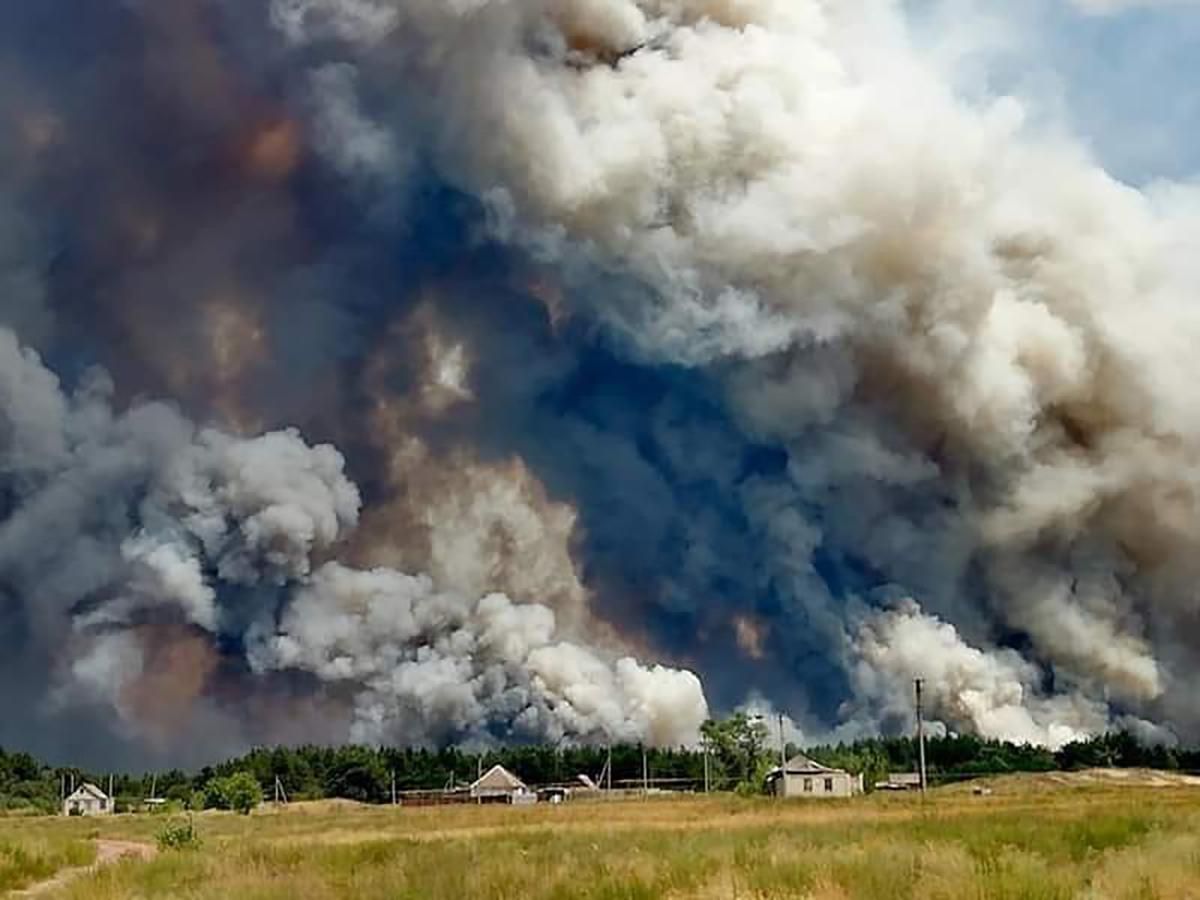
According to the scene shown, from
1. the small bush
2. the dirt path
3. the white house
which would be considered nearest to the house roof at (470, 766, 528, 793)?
the white house

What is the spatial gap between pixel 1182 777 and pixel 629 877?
3477 inches

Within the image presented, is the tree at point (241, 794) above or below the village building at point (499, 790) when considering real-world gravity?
below

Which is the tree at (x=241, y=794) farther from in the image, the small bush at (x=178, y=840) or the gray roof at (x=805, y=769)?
the small bush at (x=178, y=840)

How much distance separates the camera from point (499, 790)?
109062mm

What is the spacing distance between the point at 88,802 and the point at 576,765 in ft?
144

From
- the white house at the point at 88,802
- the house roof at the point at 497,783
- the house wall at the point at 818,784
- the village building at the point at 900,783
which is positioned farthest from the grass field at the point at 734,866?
the white house at the point at 88,802

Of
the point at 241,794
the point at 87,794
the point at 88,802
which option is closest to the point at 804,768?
the point at 241,794

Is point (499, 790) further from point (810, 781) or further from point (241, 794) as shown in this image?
point (241, 794)

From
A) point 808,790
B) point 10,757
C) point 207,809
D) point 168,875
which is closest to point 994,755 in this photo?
point 808,790

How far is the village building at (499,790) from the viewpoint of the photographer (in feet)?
346

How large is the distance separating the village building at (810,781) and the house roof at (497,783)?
25487 millimetres

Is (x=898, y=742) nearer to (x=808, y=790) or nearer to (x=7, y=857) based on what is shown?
(x=808, y=790)

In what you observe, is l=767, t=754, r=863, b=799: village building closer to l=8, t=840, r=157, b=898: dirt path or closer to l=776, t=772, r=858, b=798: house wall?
l=776, t=772, r=858, b=798: house wall

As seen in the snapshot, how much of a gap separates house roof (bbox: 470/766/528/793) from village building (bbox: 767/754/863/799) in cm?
2549
